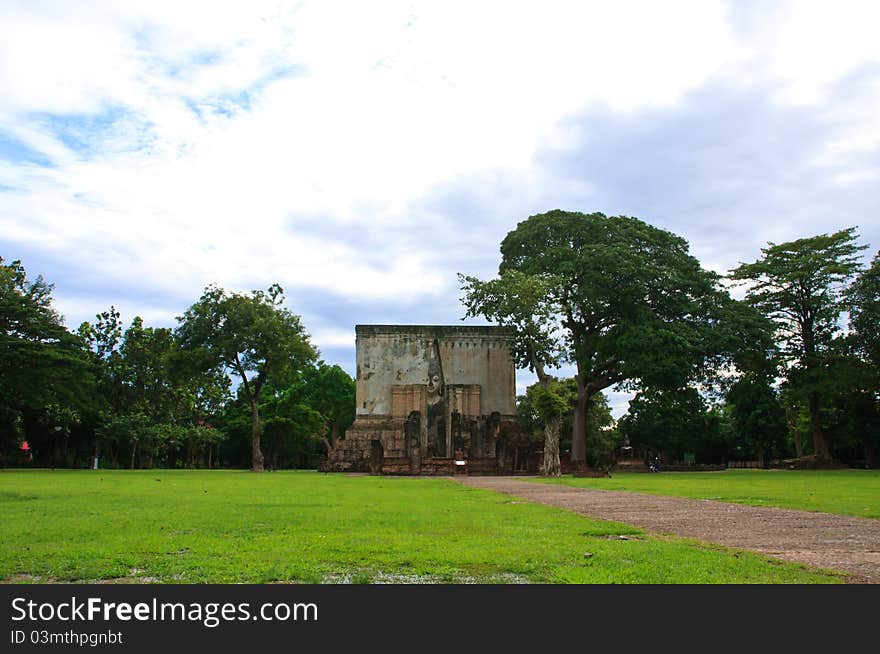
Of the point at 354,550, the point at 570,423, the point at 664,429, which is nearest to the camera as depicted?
the point at 354,550

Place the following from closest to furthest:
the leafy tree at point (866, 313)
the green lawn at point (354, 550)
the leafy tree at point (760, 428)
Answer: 1. the green lawn at point (354, 550)
2. the leafy tree at point (866, 313)
3. the leafy tree at point (760, 428)

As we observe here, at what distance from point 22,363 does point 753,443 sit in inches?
1970

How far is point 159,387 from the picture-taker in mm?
53250

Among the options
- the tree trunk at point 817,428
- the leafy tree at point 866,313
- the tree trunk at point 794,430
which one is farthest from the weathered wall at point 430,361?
the tree trunk at point 794,430

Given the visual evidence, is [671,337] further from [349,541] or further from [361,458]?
[349,541]

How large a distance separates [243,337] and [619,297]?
67.5ft

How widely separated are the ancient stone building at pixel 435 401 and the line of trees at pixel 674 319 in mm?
4215

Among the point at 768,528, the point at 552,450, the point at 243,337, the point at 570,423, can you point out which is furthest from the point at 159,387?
the point at 768,528

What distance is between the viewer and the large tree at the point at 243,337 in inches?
1650

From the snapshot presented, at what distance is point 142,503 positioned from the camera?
40.8 feet

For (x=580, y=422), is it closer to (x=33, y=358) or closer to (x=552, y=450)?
(x=552, y=450)

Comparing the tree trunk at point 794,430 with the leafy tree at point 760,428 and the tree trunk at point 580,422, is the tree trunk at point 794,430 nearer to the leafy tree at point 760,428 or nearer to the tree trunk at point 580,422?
the leafy tree at point 760,428
